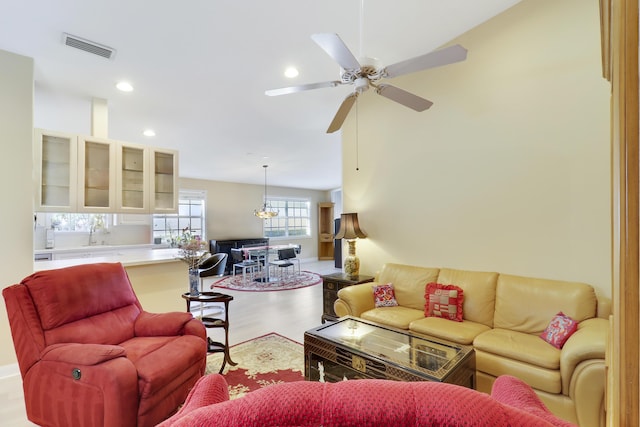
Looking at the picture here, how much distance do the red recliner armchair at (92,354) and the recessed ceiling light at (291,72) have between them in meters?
2.53

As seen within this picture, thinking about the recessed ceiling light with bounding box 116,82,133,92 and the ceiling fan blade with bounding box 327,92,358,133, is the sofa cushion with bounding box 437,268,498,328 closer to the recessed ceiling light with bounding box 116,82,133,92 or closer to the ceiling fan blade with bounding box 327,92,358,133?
the ceiling fan blade with bounding box 327,92,358,133

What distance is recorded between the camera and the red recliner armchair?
162 centimetres

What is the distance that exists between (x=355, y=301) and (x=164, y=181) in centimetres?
279

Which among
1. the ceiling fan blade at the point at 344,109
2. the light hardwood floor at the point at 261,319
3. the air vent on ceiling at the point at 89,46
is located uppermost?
the air vent on ceiling at the point at 89,46

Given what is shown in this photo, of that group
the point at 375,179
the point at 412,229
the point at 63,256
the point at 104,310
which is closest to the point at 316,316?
the point at 412,229

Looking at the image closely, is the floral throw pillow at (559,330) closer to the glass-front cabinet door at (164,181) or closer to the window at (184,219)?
the glass-front cabinet door at (164,181)

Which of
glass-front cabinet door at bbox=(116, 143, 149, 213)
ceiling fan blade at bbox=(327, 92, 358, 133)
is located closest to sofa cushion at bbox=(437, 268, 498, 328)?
ceiling fan blade at bbox=(327, 92, 358, 133)

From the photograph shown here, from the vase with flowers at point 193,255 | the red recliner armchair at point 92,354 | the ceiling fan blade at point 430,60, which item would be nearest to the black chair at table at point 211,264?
the vase with flowers at point 193,255

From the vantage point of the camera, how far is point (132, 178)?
3434 millimetres

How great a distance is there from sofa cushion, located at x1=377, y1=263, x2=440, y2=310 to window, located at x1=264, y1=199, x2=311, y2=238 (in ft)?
19.9

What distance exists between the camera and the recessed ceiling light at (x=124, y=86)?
3039 mm

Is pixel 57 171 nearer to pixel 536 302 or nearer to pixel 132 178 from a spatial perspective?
pixel 132 178

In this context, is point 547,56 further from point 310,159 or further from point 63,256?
point 63,256

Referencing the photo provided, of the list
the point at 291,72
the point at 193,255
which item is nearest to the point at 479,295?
the point at 193,255
